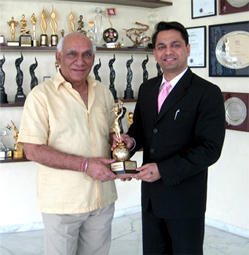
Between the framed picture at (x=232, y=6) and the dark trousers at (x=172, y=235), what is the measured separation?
6.10 feet

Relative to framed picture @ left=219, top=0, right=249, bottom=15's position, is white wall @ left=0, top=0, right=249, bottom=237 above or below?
below

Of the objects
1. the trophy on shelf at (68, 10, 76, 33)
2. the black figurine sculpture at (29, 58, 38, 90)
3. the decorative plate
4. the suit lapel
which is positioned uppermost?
the trophy on shelf at (68, 10, 76, 33)

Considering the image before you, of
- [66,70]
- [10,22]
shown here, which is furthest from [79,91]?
[10,22]

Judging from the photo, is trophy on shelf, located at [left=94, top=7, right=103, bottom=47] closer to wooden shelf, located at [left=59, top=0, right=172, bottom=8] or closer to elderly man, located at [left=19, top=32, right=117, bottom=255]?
wooden shelf, located at [left=59, top=0, right=172, bottom=8]

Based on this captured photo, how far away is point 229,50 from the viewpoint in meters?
2.98

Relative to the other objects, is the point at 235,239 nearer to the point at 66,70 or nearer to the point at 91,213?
the point at 91,213

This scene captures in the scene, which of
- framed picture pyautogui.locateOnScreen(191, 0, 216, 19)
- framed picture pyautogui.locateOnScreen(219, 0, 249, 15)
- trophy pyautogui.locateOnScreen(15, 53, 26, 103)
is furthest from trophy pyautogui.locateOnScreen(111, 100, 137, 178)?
framed picture pyautogui.locateOnScreen(191, 0, 216, 19)

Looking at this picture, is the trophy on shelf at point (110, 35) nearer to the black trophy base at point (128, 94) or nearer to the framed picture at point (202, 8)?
the black trophy base at point (128, 94)

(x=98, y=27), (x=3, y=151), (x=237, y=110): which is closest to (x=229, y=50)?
(x=237, y=110)

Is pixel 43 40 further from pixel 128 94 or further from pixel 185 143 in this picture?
pixel 185 143

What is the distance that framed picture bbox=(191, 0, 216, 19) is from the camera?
3.12m

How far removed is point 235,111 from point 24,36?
1864 millimetres

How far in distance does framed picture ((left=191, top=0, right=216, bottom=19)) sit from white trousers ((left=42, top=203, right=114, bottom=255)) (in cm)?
204

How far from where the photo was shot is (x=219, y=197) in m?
3.27
